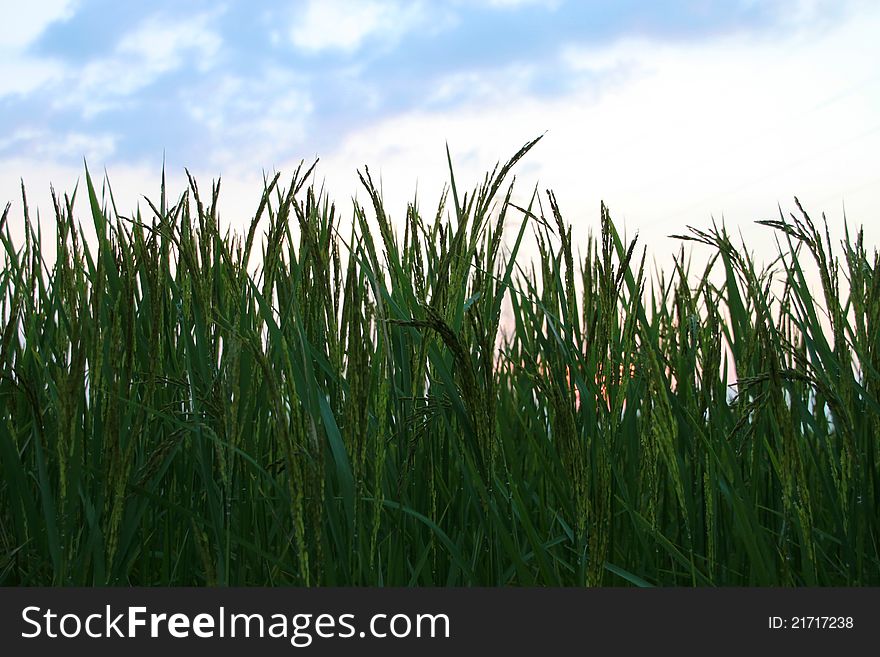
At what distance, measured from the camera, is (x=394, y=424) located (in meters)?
1.96

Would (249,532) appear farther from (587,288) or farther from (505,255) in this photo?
(505,255)

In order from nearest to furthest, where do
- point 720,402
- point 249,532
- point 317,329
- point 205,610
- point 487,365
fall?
point 487,365 < point 205,610 < point 249,532 < point 317,329 < point 720,402

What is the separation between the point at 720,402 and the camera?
7.24 ft

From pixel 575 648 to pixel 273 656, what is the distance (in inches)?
23.4

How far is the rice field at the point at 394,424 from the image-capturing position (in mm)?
1469

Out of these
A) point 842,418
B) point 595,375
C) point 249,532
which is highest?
point 595,375

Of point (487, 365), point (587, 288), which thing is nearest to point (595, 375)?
point (587, 288)

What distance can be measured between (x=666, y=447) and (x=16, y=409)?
5.52ft

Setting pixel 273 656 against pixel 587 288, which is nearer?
pixel 273 656

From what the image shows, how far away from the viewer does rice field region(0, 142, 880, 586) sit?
1.47 metres

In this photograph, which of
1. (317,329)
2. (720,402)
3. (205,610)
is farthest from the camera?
(720,402)

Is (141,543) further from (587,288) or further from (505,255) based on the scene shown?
(505,255)

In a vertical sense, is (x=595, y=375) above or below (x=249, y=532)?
above

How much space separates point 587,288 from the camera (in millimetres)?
1869
